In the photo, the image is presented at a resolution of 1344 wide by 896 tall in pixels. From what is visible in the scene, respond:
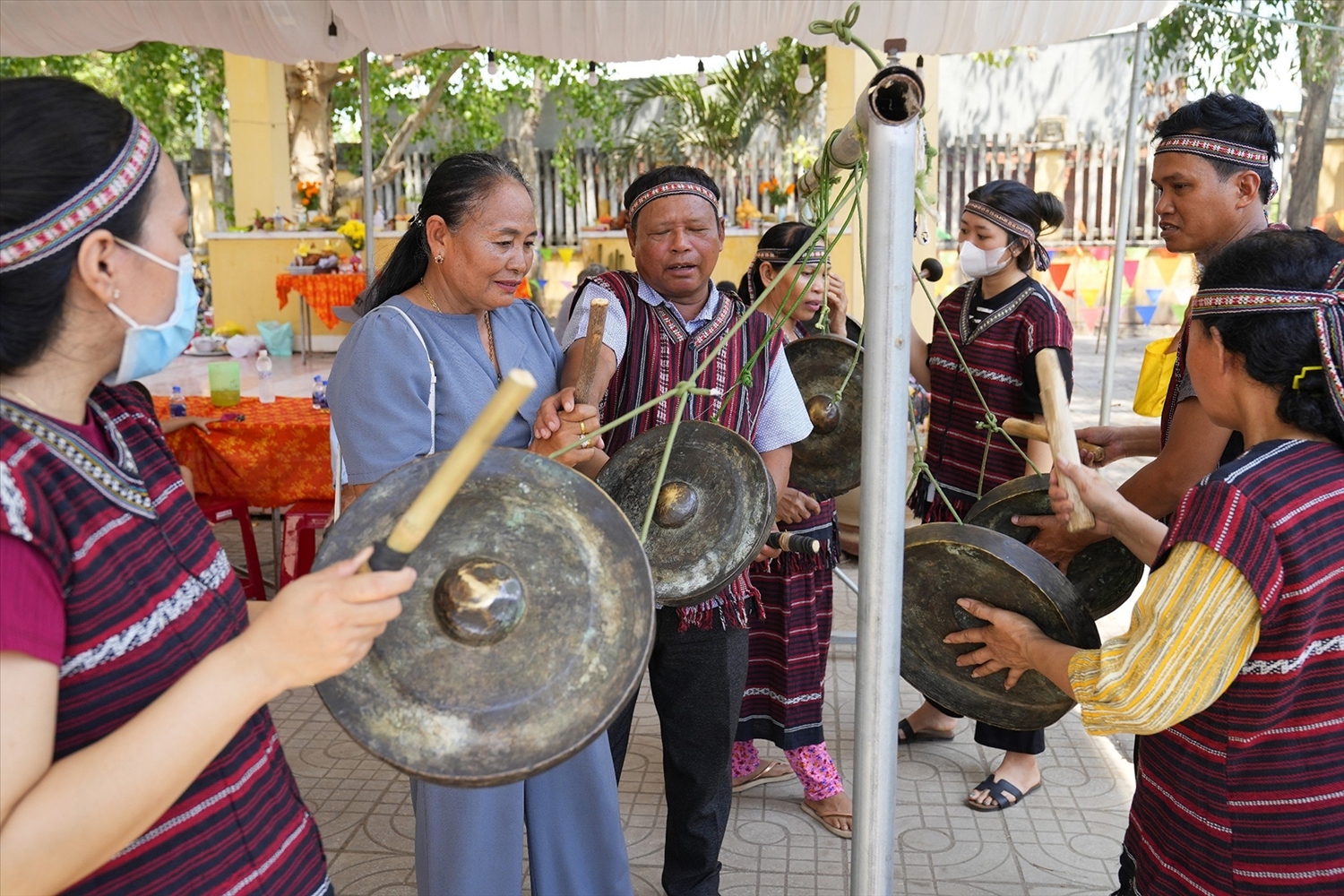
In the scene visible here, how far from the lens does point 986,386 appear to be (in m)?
3.24

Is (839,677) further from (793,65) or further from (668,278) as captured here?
(793,65)

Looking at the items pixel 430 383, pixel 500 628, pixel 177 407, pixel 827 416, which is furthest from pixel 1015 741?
pixel 177 407

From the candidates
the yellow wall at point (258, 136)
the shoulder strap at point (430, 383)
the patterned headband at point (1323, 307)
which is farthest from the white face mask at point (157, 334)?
the yellow wall at point (258, 136)

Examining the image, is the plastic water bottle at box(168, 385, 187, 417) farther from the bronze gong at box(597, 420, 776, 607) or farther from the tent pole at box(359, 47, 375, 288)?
the bronze gong at box(597, 420, 776, 607)

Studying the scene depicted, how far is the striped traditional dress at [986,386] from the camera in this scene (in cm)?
319

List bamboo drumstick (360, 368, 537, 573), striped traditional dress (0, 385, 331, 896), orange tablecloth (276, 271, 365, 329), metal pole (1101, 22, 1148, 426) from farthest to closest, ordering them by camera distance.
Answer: orange tablecloth (276, 271, 365, 329)
metal pole (1101, 22, 1148, 426)
striped traditional dress (0, 385, 331, 896)
bamboo drumstick (360, 368, 537, 573)

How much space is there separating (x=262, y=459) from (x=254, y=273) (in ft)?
26.1

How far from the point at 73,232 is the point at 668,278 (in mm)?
1470

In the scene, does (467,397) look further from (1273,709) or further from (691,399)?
(1273,709)

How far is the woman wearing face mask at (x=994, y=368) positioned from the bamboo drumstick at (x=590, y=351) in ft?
5.39

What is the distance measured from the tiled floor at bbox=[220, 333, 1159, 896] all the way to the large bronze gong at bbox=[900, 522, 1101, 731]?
1148mm

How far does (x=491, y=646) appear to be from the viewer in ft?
3.93

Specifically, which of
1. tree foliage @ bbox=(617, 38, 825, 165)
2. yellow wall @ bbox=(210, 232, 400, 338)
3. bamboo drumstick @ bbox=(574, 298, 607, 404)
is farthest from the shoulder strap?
tree foliage @ bbox=(617, 38, 825, 165)

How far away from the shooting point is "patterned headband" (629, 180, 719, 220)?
2.36 metres
